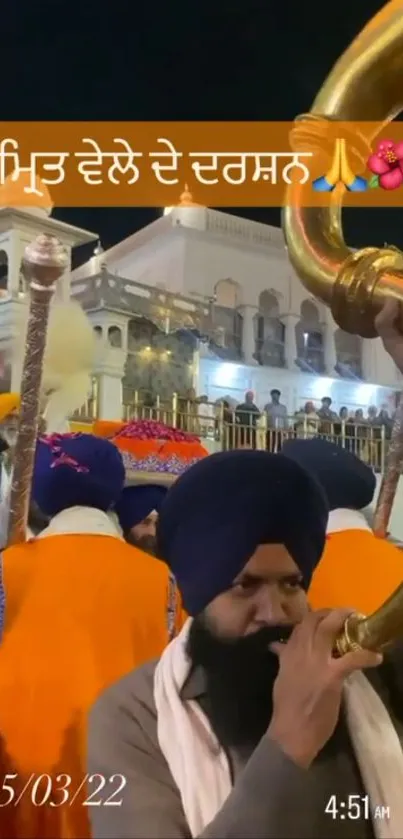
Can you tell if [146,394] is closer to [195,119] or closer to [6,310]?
[6,310]

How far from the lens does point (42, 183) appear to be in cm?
104

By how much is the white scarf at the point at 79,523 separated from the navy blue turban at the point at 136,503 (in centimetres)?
2

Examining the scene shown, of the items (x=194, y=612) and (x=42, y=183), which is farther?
(x=42, y=183)

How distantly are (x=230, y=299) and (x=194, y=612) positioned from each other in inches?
15.0

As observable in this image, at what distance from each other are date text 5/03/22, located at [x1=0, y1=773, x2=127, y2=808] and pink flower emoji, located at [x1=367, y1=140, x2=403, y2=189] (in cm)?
73

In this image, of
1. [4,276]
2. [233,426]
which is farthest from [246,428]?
[4,276]

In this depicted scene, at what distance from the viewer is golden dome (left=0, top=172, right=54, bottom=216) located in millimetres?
1021

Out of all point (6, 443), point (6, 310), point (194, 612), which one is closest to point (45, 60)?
point (6, 310)

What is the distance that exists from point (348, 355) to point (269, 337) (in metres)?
0.10

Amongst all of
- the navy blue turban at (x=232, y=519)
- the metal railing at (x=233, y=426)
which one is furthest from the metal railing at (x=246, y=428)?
the navy blue turban at (x=232, y=519)

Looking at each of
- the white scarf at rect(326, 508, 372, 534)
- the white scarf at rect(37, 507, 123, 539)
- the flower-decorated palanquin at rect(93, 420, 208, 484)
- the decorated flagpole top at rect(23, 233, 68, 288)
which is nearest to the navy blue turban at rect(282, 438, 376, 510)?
the white scarf at rect(326, 508, 372, 534)

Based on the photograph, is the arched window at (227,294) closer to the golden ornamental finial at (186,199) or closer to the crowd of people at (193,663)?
Answer: the golden ornamental finial at (186,199)

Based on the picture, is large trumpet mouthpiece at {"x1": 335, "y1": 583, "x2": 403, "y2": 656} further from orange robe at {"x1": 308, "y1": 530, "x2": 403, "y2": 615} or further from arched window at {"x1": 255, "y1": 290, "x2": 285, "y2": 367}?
arched window at {"x1": 255, "y1": 290, "x2": 285, "y2": 367}

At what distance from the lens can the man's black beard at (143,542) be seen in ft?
3.05
